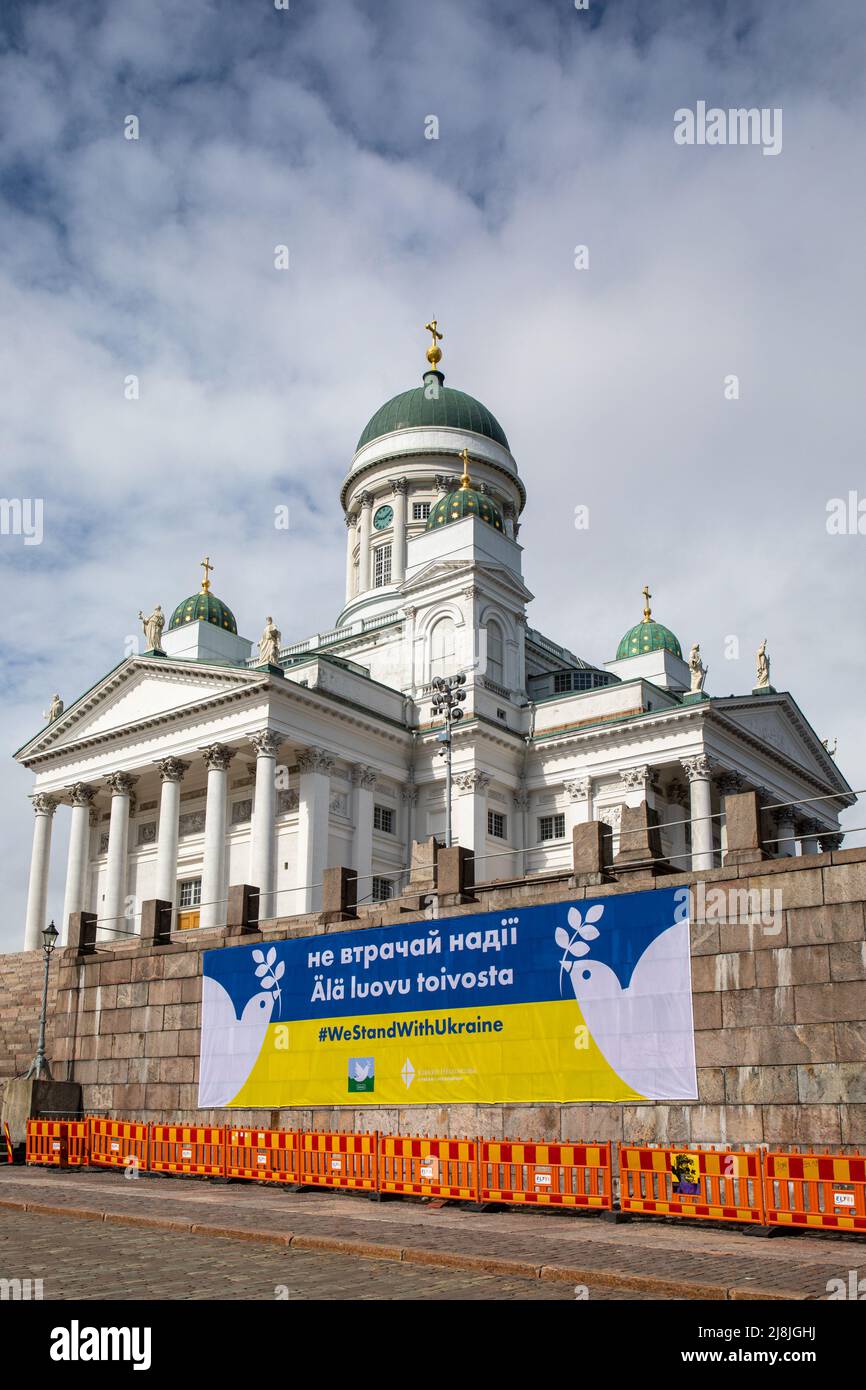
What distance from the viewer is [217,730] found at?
169 ft

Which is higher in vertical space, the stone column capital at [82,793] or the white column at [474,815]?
the stone column capital at [82,793]

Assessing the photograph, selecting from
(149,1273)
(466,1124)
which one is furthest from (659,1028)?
(149,1273)

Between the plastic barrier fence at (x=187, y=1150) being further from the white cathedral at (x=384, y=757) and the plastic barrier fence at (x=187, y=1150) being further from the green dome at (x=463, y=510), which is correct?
the green dome at (x=463, y=510)

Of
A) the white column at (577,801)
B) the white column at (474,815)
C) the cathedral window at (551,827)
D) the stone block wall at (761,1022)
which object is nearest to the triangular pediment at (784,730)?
the white column at (577,801)

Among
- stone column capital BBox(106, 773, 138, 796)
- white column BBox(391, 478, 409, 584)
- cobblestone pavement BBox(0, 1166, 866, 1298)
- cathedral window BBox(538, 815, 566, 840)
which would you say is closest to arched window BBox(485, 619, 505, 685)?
cathedral window BBox(538, 815, 566, 840)

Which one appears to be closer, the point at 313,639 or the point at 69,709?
the point at 69,709

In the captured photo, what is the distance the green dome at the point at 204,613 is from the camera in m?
63.5

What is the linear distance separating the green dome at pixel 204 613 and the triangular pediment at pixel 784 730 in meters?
25.5

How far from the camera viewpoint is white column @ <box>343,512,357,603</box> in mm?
74562

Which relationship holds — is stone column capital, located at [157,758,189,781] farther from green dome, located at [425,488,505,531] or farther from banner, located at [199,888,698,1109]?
banner, located at [199,888,698,1109]

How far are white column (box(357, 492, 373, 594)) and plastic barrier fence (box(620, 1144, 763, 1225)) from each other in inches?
2203

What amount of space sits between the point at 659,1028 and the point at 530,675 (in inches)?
1753
